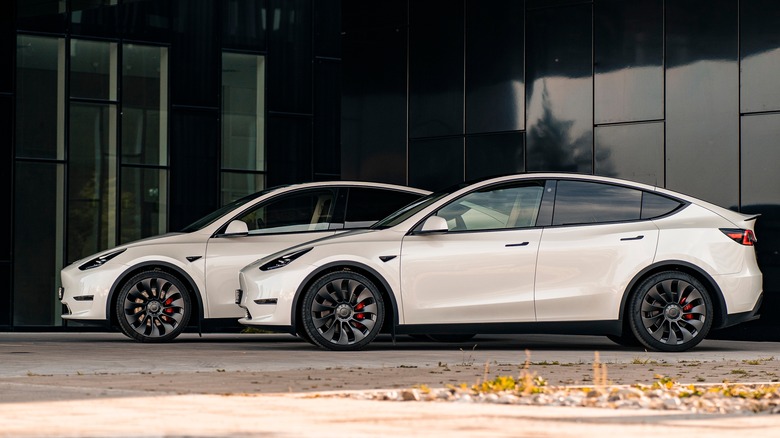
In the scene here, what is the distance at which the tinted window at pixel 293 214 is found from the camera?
13.8 meters

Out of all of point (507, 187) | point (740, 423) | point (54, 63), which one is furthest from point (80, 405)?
point (54, 63)

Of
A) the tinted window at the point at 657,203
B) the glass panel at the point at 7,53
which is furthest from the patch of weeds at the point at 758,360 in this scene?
the glass panel at the point at 7,53

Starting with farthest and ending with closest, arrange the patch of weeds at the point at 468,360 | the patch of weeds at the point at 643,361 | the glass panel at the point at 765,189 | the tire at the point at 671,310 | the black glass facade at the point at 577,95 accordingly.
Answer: the black glass facade at the point at 577,95 → the glass panel at the point at 765,189 → the tire at the point at 671,310 → the patch of weeds at the point at 643,361 → the patch of weeds at the point at 468,360

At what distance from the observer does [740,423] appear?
19.8ft

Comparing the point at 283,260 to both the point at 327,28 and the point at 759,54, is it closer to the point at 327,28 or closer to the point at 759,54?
the point at 759,54

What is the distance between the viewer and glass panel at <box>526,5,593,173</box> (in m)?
16.0

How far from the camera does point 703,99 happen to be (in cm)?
1505

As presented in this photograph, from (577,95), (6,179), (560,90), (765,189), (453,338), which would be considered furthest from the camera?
(6,179)

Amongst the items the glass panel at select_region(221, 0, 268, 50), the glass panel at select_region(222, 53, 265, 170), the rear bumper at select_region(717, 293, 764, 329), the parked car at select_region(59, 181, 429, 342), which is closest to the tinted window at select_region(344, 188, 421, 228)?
the parked car at select_region(59, 181, 429, 342)

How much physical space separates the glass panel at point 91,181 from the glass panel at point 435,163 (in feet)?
18.3

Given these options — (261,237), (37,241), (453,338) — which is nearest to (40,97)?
(37,241)

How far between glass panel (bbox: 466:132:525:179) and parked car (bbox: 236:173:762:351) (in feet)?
13.5

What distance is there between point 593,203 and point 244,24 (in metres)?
11.0

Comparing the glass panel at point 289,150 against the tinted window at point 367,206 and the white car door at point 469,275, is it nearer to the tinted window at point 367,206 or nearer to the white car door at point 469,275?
the tinted window at point 367,206
